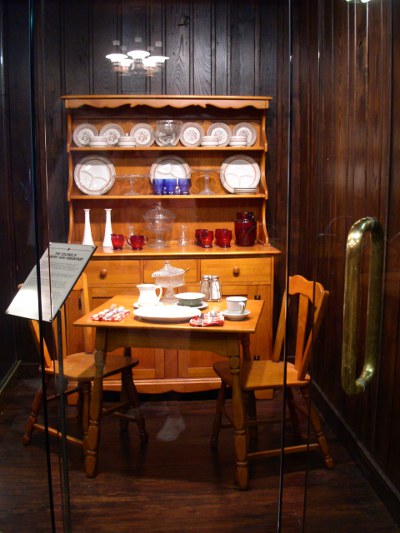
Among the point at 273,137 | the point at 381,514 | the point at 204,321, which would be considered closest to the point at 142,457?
the point at 204,321

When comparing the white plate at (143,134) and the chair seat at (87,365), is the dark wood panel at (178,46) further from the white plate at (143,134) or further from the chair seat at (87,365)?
the chair seat at (87,365)

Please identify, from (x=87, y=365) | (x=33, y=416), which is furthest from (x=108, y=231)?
(x=33, y=416)

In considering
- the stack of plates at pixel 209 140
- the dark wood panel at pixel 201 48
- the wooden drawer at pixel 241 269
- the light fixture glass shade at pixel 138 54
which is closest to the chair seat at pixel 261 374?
the wooden drawer at pixel 241 269

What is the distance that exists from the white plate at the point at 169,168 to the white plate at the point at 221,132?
0.47ft

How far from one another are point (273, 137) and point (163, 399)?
93 centimetres

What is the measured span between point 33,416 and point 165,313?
53cm

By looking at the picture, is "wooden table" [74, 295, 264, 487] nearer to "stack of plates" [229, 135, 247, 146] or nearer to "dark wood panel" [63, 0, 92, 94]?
"stack of plates" [229, 135, 247, 146]

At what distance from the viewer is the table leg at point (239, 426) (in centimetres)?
188

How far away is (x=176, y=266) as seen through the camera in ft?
6.07

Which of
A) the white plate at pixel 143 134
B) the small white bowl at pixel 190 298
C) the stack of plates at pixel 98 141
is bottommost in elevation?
the small white bowl at pixel 190 298

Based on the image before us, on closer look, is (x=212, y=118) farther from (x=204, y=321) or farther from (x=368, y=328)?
(x=368, y=328)

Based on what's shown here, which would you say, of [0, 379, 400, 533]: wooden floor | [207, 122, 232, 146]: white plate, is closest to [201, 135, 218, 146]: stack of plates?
[207, 122, 232, 146]: white plate

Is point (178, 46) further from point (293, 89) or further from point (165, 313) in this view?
point (165, 313)

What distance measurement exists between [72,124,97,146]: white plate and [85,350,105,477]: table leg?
656 mm
